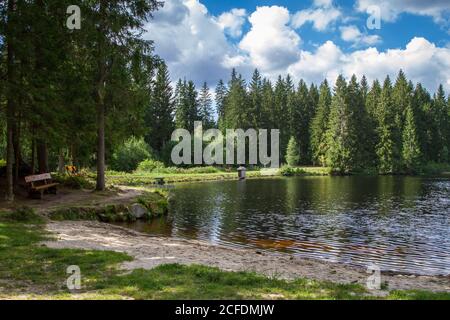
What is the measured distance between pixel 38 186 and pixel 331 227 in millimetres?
14593

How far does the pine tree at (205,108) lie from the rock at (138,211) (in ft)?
235

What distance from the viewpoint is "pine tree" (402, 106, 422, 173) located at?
75438 mm

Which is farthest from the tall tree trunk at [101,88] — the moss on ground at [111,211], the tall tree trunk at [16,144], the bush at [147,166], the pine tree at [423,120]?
the pine tree at [423,120]

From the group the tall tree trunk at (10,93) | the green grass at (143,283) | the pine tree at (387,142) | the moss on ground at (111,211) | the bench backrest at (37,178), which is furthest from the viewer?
the pine tree at (387,142)

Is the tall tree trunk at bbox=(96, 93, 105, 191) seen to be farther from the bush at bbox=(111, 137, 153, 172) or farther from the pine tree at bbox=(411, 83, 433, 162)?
the pine tree at bbox=(411, 83, 433, 162)

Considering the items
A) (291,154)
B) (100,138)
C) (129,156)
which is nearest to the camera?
(100,138)

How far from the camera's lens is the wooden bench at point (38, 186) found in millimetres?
19984

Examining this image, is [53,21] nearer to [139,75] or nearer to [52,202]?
[139,75]

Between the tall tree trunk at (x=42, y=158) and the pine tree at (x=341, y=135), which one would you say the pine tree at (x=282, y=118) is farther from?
the tall tree trunk at (x=42, y=158)

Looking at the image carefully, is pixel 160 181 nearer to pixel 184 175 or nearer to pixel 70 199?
pixel 184 175

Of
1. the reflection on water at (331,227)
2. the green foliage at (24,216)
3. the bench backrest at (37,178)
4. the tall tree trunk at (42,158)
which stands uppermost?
the tall tree trunk at (42,158)

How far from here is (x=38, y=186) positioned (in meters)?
21.0

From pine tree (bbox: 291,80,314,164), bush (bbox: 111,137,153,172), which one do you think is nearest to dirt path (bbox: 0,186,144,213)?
bush (bbox: 111,137,153,172)

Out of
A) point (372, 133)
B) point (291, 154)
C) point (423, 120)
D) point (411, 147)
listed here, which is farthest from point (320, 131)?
point (423, 120)
